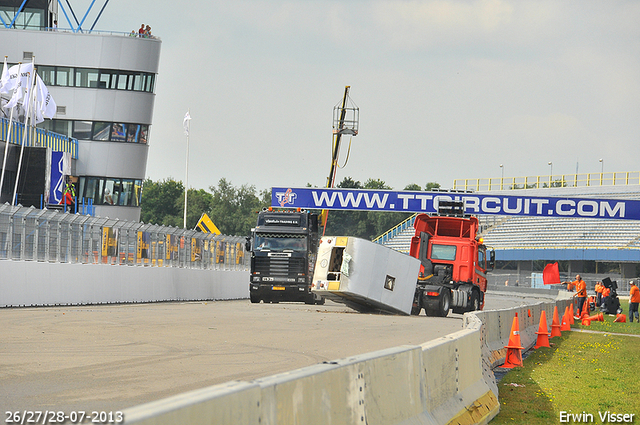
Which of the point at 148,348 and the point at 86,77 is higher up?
the point at 86,77

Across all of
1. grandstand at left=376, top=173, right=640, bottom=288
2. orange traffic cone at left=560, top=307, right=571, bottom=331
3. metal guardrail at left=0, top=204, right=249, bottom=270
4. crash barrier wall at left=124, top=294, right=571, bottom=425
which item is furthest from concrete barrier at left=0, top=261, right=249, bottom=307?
grandstand at left=376, top=173, right=640, bottom=288

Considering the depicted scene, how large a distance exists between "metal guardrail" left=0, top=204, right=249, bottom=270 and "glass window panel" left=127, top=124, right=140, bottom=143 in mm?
21858

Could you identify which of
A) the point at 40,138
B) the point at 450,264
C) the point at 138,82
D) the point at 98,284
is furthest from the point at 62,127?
the point at 450,264

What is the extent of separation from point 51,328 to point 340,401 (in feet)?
42.9

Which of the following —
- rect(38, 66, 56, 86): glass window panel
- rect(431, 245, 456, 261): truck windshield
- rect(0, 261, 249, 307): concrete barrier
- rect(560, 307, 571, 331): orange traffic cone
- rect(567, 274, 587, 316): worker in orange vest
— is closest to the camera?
rect(0, 261, 249, 307): concrete barrier

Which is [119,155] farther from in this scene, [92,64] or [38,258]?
[38,258]

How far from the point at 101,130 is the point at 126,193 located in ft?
15.6

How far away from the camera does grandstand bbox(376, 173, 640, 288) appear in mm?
76125

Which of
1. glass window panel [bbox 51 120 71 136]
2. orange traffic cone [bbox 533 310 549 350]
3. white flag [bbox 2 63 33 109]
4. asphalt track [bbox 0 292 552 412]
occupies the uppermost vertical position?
white flag [bbox 2 63 33 109]

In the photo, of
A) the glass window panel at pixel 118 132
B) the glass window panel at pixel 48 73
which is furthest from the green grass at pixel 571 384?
the glass window panel at pixel 48 73

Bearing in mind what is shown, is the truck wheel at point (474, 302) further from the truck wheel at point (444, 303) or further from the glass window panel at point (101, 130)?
the glass window panel at point (101, 130)

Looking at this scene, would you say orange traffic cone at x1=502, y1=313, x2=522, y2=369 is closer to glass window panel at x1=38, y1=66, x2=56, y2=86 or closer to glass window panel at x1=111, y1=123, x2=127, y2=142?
glass window panel at x1=111, y1=123, x2=127, y2=142

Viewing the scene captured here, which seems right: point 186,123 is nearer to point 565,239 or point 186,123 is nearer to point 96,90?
point 96,90

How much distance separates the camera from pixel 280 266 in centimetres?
3353
